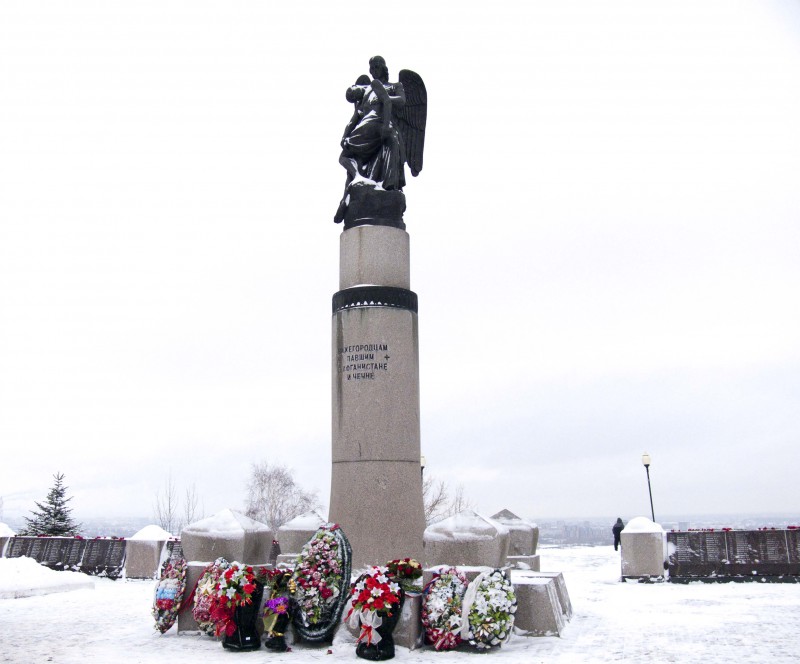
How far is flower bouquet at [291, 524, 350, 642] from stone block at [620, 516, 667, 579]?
10.9 meters

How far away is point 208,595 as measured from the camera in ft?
30.6

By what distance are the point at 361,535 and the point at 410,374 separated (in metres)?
2.50

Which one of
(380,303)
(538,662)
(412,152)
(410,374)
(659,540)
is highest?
(412,152)

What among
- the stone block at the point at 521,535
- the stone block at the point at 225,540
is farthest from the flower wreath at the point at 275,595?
the stone block at the point at 521,535

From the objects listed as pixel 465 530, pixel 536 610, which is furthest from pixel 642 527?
pixel 465 530

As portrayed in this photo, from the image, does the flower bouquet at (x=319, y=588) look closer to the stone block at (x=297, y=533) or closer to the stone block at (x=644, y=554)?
the stone block at (x=297, y=533)

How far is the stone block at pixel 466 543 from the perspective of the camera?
9508 millimetres

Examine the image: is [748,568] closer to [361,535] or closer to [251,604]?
[361,535]

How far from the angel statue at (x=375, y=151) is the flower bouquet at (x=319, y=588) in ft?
18.2

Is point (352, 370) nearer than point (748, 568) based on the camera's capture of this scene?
Yes

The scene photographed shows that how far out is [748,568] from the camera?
1738 centimetres

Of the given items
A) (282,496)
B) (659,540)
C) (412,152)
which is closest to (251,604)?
(412,152)

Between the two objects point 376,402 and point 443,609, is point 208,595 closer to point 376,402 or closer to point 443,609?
point 443,609

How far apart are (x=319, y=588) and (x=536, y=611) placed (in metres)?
2.90
